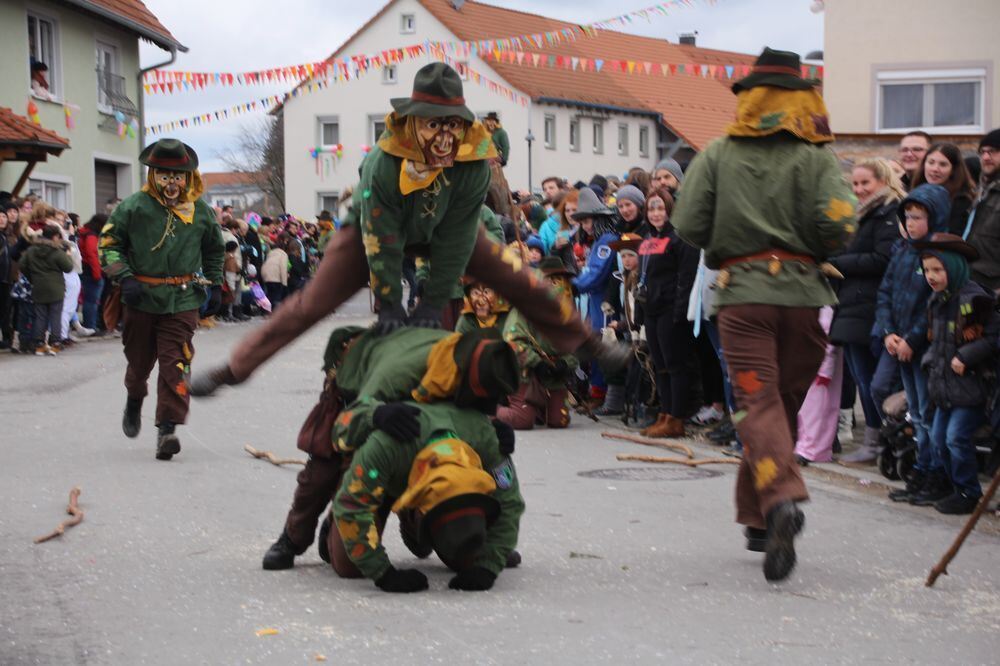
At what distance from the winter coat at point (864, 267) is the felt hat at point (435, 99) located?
4.03 meters

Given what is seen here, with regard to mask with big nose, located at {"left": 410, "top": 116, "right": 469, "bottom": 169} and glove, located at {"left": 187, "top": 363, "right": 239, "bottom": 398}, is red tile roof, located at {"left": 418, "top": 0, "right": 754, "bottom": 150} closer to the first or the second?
mask with big nose, located at {"left": 410, "top": 116, "right": 469, "bottom": 169}

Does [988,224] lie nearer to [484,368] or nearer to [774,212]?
[774,212]

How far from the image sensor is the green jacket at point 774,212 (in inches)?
259

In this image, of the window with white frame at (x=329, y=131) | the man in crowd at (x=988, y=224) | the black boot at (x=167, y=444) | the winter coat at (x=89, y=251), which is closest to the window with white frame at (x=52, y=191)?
the winter coat at (x=89, y=251)

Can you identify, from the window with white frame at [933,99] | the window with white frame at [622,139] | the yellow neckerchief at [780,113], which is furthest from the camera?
the window with white frame at [622,139]

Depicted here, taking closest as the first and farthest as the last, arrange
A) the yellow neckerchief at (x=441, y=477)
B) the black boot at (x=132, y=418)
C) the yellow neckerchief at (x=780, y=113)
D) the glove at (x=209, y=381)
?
the yellow neckerchief at (x=441, y=477) < the glove at (x=209, y=381) < the yellow neckerchief at (x=780, y=113) < the black boot at (x=132, y=418)

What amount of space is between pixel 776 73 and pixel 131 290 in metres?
5.44

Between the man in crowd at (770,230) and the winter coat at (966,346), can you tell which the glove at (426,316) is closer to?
the man in crowd at (770,230)

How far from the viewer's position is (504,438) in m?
6.40

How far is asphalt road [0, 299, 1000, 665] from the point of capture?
5.34 m

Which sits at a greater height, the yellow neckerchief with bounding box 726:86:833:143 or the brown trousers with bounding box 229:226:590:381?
the yellow neckerchief with bounding box 726:86:833:143

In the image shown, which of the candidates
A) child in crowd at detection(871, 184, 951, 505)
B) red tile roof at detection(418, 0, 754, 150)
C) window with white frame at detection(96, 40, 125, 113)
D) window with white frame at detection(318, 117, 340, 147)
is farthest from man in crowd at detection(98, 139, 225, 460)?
window with white frame at detection(318, 117, 340, 147)

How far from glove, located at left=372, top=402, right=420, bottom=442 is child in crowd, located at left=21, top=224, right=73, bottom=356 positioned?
14291 millimetres

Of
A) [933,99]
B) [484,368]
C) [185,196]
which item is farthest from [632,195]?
[933,99]
